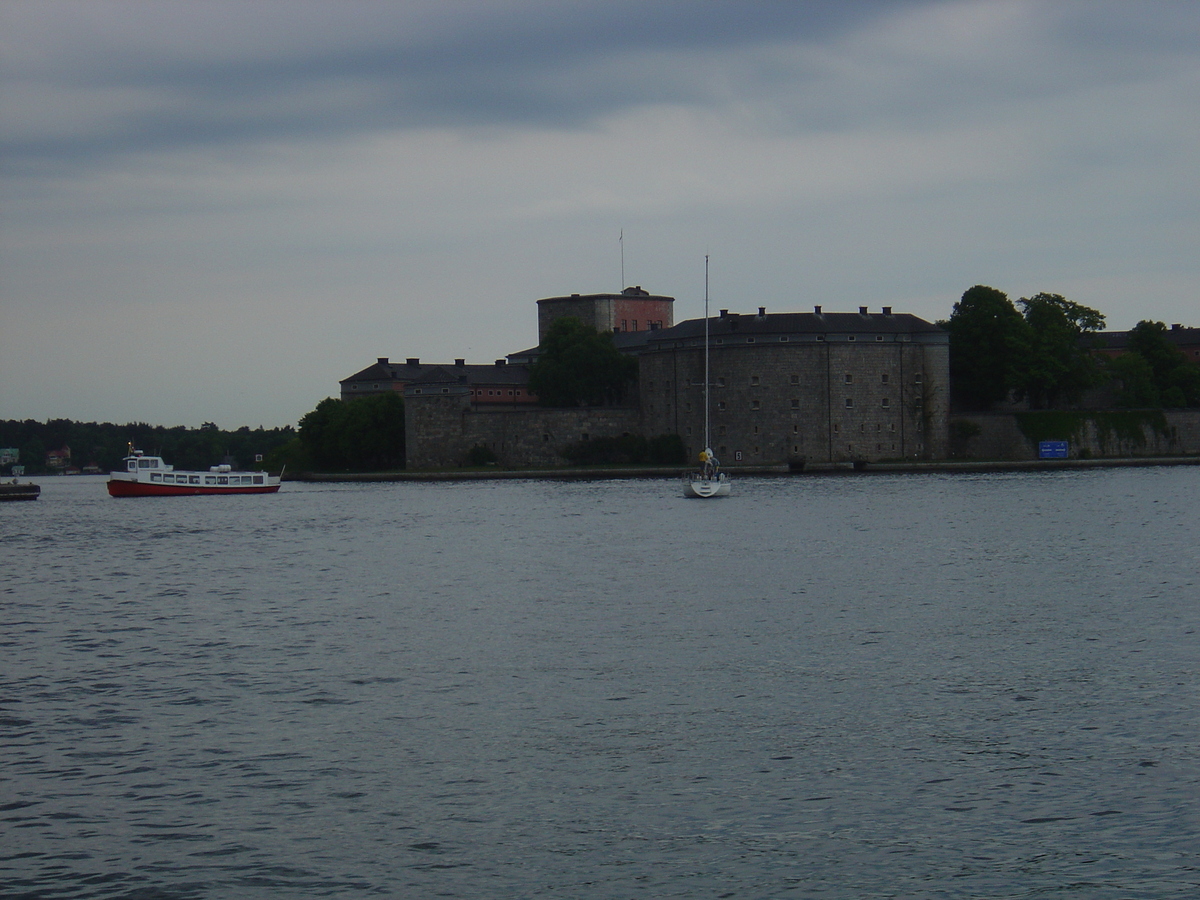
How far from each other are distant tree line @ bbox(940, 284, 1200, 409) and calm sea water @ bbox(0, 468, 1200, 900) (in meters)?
49.2

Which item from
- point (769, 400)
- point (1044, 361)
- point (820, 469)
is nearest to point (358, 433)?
point (769, 400)

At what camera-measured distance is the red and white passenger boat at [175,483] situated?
75.6 meters

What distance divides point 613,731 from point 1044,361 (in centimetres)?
6793

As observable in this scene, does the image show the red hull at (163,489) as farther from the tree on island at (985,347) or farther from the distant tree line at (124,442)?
the distant tree line at (124,442)

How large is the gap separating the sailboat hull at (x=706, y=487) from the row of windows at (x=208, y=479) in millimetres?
28133

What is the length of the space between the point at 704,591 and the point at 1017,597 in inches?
200

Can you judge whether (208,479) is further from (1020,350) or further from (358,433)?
(1020,350)

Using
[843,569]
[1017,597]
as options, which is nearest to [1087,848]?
[1017,597]

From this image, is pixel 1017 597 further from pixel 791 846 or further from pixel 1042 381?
pixel 1042 381

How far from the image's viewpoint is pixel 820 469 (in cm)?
8062

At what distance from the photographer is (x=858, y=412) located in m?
81.4

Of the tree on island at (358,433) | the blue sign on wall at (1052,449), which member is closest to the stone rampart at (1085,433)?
the blue sign on wall at (1052,449)

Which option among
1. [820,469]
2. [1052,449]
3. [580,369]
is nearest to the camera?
[1052,449]

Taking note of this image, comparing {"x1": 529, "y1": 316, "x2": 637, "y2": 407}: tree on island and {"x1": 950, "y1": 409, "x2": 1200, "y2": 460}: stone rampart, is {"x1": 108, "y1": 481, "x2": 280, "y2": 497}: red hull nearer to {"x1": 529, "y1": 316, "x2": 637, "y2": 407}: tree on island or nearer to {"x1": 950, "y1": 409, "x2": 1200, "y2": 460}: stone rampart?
{"x1": 529, "y1": 316, "x2": 637, "y2": 407}: tree on island
